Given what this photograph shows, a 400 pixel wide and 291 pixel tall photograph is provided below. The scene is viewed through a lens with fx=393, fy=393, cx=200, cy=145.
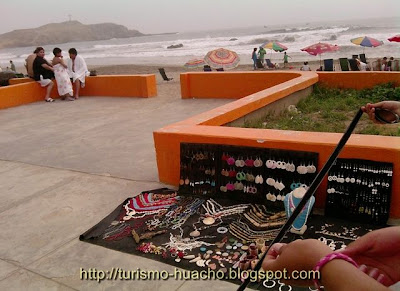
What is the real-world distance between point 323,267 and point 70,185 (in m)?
4.21

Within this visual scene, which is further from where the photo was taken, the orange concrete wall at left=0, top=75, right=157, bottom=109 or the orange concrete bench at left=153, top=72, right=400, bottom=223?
the orange concrete wall at left=0, top=75, right=157, bottom=109

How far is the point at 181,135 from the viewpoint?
451 cm

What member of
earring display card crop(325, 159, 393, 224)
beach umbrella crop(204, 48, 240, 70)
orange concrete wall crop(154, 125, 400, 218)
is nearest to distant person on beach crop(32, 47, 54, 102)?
beach umbrella crop(204, 48, 240, 70)

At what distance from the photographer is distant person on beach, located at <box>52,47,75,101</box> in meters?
11.7

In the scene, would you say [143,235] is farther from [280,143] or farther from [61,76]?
[61,76]

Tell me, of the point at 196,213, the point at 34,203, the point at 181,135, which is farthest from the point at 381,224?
the point at 34,203

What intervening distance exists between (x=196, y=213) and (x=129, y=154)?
8.10ft

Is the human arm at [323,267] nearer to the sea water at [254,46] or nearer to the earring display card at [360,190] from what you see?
the earring display card at [360,190]

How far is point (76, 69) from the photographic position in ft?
40.3

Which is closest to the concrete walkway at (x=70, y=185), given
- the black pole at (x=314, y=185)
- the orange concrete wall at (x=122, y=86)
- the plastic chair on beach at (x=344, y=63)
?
the black pole at (x=314, y=185)

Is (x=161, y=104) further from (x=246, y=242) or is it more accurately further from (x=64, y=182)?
(x=246, y=242)

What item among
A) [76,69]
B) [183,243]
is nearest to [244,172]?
[183,243]

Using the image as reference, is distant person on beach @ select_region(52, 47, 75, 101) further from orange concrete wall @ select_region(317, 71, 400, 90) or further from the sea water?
the sea water

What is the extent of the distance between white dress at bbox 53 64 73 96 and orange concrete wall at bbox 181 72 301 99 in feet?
12.1
